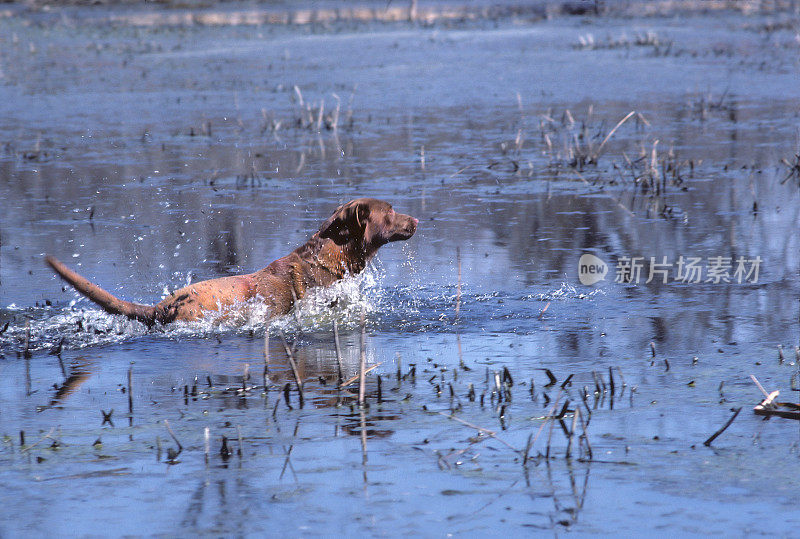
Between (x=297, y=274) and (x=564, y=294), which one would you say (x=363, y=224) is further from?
(x=564, y=294)

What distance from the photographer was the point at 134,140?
16.7 metres

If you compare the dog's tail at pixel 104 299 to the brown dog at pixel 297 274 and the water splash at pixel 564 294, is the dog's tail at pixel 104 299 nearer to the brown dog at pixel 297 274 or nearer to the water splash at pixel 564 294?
the brown dog at pixel 297 274

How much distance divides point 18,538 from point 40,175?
10636mm

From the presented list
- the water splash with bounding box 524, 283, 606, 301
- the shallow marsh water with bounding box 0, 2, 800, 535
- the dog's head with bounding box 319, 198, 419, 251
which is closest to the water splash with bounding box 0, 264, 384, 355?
the shallow marsh water with bounding box 0, 2, 800, 535

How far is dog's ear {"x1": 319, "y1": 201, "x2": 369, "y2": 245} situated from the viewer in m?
8.03

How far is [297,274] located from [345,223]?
51 cm

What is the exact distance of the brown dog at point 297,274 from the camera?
290 inches

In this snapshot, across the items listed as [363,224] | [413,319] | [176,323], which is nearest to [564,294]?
[413,319]

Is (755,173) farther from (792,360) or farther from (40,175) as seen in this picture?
(40,175)

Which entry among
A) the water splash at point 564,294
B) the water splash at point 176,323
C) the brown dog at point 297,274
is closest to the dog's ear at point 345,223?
the brown dog at point 297,274

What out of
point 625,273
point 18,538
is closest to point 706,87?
point 625,273

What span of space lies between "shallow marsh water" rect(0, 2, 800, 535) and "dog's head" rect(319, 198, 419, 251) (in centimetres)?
32

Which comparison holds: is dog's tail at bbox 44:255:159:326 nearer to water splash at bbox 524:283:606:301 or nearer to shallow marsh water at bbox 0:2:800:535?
shallow marsh water at bbox 0:2:800:535

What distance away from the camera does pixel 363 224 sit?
8.07 metres
